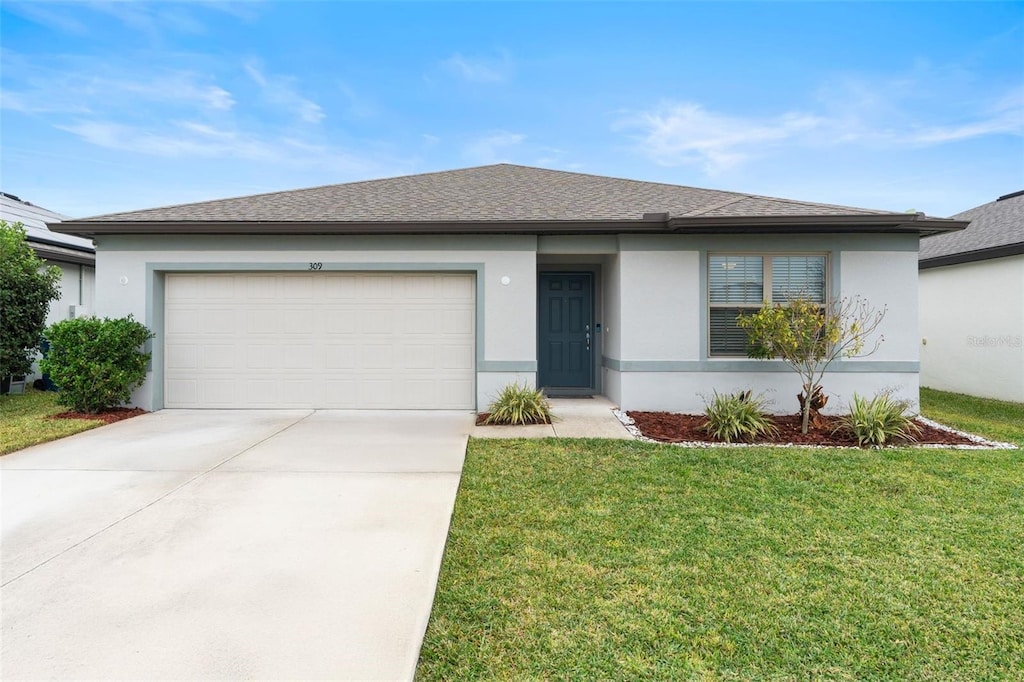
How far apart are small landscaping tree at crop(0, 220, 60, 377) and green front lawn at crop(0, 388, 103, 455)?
0.87 metres

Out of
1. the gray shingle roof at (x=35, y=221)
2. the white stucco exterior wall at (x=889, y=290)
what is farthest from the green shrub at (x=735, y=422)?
the gray shingle roof at (x=35, y=221)

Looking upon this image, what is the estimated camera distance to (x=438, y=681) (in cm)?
206

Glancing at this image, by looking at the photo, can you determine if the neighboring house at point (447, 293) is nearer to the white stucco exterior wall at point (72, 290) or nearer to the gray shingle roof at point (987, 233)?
the gray shingle roof at point (987, 233)

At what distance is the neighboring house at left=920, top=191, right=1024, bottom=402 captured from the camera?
31.1 feet

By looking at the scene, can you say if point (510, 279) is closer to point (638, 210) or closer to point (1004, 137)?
point (638, 210)

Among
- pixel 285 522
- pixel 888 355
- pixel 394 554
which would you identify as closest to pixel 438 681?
pixel 394 554

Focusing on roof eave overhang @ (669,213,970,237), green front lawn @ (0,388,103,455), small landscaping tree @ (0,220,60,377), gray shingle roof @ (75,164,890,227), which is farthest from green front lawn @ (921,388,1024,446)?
small landscaping tree @ (0,220,60,377)

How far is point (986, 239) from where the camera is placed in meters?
10.4

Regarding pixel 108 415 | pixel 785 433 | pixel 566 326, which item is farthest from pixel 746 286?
pixel 108 415

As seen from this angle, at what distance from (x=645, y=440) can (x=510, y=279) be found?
340cm

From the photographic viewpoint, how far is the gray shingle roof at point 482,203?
25.4ft

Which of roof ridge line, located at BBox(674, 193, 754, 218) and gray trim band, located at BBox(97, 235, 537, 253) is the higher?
roof ridge line, located at BBox(674, 193, 754, 218)

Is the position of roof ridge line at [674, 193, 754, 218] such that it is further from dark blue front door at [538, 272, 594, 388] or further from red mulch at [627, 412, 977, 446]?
Answer: red mulch at [627, 412, 977, 446]

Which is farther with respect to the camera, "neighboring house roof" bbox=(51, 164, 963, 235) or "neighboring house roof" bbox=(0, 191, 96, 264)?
"neighboring house roof" bbox=(0, 191, 96, 264)
